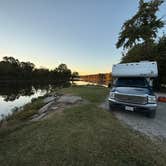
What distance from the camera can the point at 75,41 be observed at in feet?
93.2

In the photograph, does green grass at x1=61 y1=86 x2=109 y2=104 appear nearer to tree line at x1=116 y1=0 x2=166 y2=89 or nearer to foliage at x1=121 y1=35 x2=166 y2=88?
foliage at x1=121 y1=35 x2=166 y2=88

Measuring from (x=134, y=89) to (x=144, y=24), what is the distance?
837 inches

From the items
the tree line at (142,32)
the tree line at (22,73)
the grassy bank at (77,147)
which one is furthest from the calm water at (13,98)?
the tree line at (22,73)

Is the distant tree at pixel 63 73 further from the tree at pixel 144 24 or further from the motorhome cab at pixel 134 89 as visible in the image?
the motorhome cab at pixel 134 89

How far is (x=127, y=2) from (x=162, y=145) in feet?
54.7

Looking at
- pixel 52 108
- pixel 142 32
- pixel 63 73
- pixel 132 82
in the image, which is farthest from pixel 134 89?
pixel 63 73

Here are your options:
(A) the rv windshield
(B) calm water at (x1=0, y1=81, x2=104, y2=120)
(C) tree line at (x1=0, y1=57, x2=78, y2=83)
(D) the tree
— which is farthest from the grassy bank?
(C) tree line at (x1=0, y1=57, x2=78, y2=83)

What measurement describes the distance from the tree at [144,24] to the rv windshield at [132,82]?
1664 centimetres

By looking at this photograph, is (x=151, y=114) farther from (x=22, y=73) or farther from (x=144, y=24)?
(x=22, y=73)

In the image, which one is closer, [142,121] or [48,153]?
[48,153]

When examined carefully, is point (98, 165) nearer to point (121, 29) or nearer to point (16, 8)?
point (16, 8)

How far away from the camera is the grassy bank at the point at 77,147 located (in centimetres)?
352

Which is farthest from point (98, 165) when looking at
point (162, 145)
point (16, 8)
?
point (16, 8)

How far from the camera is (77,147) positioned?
4008mm
